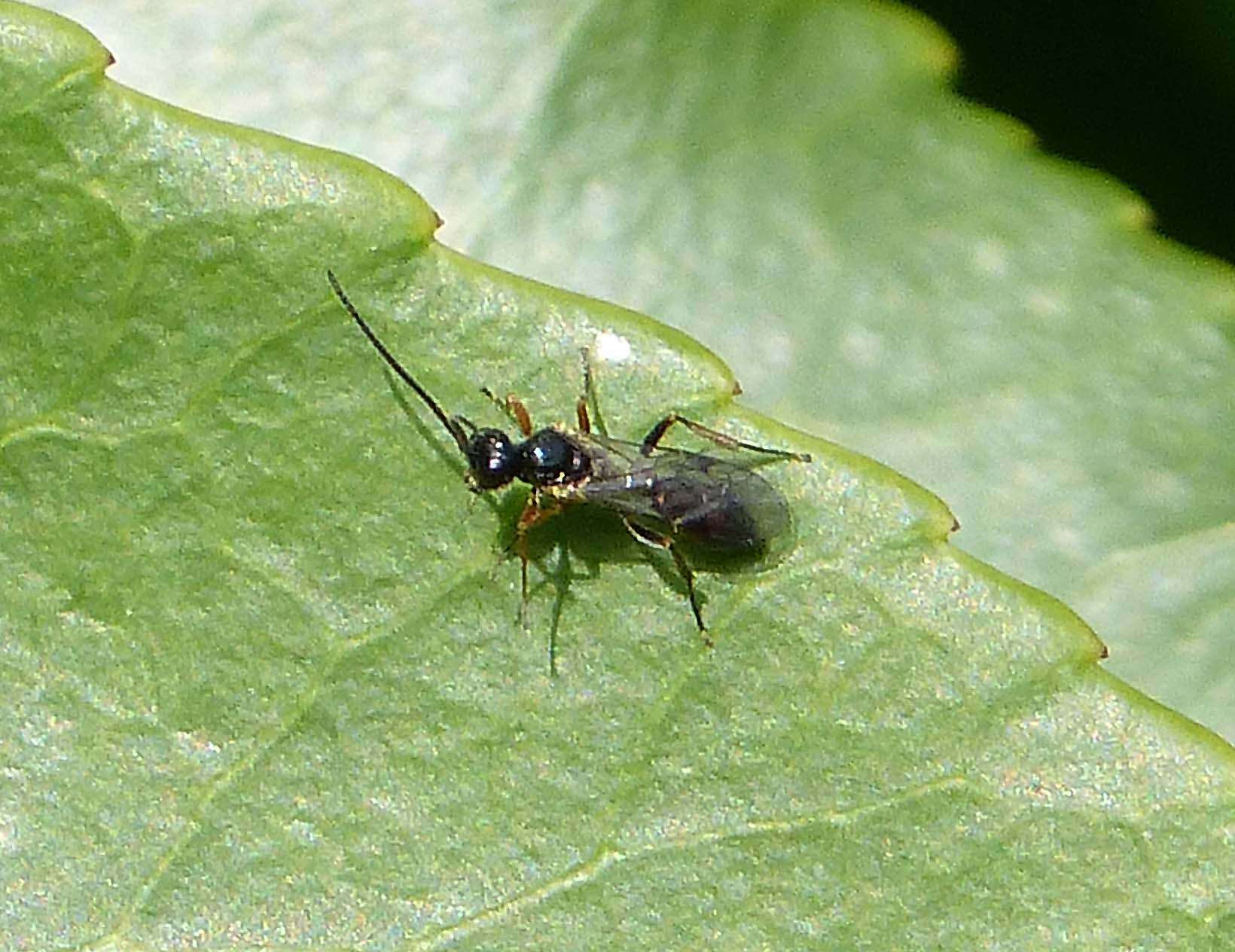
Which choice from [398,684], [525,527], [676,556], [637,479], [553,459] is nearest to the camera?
[398,684]

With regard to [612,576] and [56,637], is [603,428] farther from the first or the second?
[56,637]

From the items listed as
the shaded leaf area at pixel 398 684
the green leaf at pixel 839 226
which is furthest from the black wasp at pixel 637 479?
the green leaf at pixel 839 226

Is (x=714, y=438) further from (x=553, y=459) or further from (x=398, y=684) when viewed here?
(x=398, y=684)

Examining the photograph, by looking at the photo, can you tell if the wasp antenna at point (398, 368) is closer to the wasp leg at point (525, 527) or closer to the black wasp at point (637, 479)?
the black wasp at point (637, 479)

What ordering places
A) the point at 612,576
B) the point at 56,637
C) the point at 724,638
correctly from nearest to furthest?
1. the point at 56,637
2. the point at 724,638
3. the point at 612,576

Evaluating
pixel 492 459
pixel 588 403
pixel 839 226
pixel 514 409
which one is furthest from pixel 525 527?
pixel 839 226

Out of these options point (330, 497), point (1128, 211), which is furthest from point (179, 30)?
point (1128, 211)

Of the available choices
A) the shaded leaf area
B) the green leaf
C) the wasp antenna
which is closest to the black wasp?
the wasp antenna
